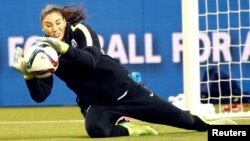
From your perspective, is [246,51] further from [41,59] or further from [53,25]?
[41,59]

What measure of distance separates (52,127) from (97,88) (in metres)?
1.63

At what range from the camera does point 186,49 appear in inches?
283

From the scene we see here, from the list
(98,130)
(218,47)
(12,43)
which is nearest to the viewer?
(98,130)

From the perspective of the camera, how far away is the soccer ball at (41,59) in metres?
4.88

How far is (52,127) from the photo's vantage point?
6.83m

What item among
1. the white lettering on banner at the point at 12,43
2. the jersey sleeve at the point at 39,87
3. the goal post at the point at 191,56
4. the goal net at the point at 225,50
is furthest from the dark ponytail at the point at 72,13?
the white lettering on banner at the point at 12,43

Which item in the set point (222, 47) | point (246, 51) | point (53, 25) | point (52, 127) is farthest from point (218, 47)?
point (53, 25)

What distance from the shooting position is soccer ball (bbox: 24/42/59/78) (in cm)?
488

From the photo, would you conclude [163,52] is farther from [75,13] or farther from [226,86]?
[75,13]

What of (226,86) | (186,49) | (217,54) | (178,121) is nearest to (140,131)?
(178,121)

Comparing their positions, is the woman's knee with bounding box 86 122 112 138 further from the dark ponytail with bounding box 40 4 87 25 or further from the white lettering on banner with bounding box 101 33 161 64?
the white lettering on banner with bounding box 101 33 161 64

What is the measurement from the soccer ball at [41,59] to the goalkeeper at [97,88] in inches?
3.6

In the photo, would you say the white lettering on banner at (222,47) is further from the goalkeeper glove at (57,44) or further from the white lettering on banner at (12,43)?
the goalkeeper glove at (57,44)

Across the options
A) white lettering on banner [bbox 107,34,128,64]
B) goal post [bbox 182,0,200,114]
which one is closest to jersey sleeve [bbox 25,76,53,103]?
goal post [bbox 182,0,200,114]
